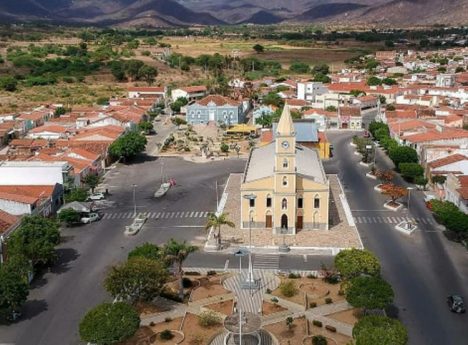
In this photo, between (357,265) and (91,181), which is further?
(91,181)

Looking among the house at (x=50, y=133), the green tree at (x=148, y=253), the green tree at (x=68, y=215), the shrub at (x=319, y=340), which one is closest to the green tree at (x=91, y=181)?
the green tree at (x=68, y=215)

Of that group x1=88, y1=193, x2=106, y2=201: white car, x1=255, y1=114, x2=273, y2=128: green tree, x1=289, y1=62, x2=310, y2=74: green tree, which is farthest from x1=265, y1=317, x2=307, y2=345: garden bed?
x1=289, y1=62, x2=310, y2=74: green tree

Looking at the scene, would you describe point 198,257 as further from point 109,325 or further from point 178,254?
point 109,325

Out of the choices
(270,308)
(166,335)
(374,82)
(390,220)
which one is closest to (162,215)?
(270,308)

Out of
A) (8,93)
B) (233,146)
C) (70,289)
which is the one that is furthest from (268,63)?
(70,289)

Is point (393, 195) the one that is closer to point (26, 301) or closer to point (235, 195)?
point (235, 195)

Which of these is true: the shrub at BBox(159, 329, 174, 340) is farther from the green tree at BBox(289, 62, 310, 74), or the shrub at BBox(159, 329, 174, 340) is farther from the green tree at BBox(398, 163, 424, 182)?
the green tree at BBox(289, 62, 310, 74)
